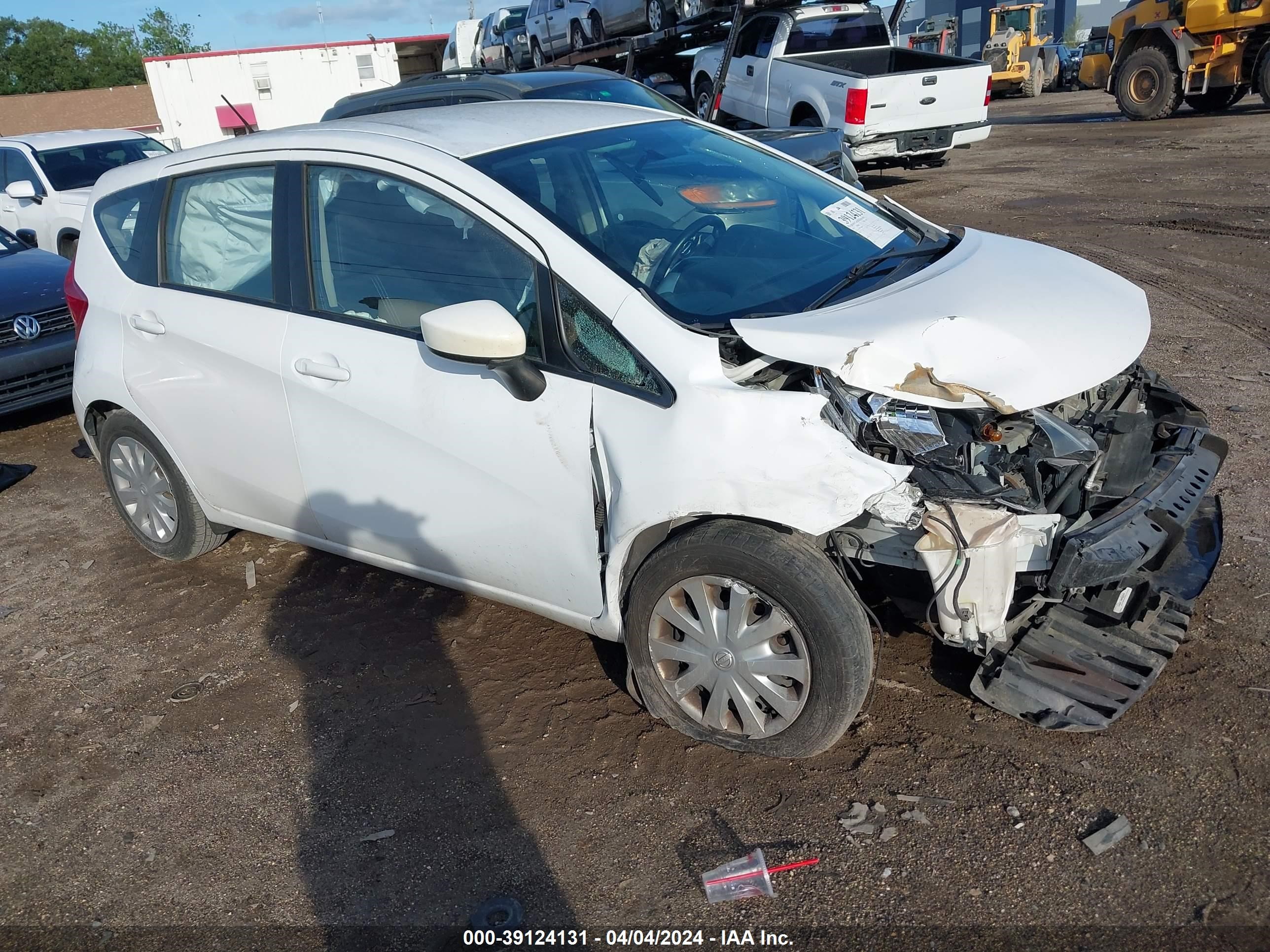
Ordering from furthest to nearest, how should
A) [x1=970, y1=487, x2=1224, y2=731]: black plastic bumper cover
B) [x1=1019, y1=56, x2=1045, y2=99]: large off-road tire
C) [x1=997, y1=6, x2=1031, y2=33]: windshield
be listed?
[x1=997, y1=6, x2=1031, y2=33]: windshield → [x1=1019, y1=56, x2=1045, y2=99]: large off-road tire → [x1=970, y1=487, x2=1224, y2=731]: black plastic bumper cover

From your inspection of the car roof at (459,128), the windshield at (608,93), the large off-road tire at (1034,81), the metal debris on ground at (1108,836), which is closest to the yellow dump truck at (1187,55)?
the windshield at (608,93)

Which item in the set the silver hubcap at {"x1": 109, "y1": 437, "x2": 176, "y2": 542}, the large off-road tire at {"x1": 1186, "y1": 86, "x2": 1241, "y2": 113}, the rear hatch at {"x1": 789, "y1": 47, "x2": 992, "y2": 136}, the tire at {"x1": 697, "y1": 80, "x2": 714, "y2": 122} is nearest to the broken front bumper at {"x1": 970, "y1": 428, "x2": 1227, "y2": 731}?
the silver hubcap at {"x1": 109, "y1": 437, "x2": 176, "y2": 542}

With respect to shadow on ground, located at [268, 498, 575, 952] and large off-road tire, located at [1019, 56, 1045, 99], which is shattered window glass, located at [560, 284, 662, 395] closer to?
shadow on ground, located at [268, 498, 575, 952]

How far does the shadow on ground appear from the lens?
264 centimetres

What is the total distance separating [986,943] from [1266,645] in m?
1.66

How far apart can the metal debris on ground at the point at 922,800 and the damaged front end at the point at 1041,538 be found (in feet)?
1.20

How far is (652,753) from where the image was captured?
311cm

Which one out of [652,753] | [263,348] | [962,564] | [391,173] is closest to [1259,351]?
[962,564]

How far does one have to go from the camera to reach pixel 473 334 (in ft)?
9.12

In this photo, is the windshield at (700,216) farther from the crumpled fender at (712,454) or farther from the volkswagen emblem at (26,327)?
the volkswagen emblem at (26,327)

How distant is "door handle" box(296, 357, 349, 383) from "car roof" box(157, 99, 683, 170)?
2.45ft

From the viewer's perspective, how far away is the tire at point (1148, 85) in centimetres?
1656

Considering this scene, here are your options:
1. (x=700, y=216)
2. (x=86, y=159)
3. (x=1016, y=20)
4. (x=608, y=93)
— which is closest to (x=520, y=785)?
(x=700, y=216)

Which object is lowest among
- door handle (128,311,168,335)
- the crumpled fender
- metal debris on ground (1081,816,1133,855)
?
metal debris on ground (1081,816,1133,855)
